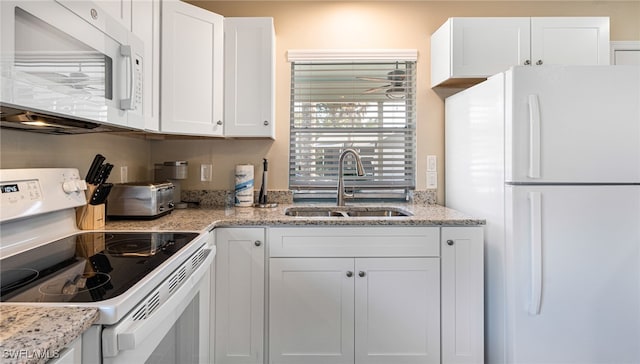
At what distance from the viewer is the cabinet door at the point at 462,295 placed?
5.53 ft

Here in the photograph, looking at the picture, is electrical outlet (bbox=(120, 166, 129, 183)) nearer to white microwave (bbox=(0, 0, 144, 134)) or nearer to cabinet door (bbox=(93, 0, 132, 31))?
white microwave (bbox=(0, 0, 144, 134))

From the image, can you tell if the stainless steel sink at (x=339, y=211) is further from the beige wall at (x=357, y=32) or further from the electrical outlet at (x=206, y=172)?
the electrical outlet at (x=206, y=172)

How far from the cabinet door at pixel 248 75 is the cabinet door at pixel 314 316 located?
0.90m

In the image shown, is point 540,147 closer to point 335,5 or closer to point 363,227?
point 363,227

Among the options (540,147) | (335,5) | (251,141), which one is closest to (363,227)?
(540,147)

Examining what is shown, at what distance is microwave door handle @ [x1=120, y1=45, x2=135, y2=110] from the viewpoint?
126 cm

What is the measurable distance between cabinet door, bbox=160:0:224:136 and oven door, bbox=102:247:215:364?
0.85 metres

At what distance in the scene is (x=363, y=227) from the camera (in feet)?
5.57

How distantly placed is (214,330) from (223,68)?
152 cm

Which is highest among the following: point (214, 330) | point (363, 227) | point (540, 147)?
point (540, 147)

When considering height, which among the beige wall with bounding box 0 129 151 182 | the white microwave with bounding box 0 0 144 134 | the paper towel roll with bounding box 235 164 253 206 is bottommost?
the paper towel roll with bounding box 235 164 253 206

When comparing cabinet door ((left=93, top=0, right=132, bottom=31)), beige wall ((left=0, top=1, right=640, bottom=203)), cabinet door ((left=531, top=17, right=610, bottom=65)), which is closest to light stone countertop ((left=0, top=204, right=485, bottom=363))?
beige wall ((left=0, top=1, right=640, bottom=203))

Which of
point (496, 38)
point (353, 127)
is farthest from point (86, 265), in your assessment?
point (496, 38)

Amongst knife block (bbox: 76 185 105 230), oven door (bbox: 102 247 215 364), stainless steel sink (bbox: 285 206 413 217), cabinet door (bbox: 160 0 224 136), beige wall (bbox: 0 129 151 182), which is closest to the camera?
oven door (bbox: 102 247 215 364)
